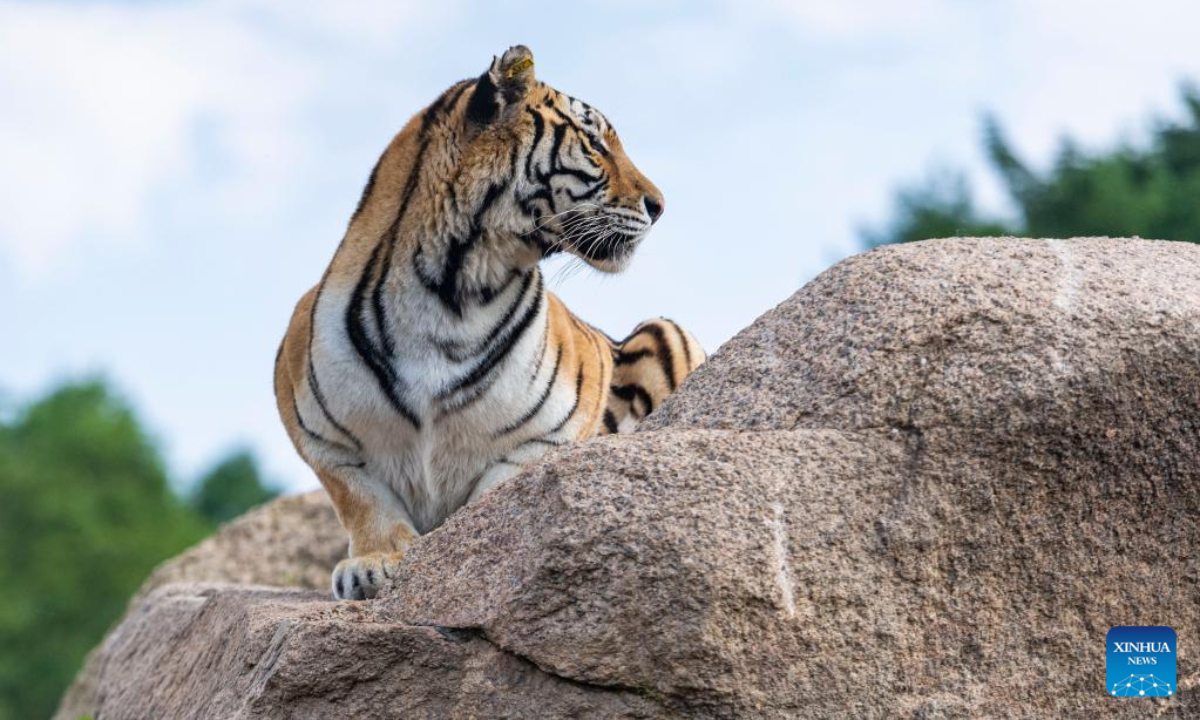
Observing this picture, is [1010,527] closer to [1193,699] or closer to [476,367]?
[1193,699]

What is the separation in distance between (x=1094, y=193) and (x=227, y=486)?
1309 inches

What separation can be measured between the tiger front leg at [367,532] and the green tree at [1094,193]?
2271 cm

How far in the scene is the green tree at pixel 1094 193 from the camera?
1105 inches

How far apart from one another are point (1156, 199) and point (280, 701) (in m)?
25.7

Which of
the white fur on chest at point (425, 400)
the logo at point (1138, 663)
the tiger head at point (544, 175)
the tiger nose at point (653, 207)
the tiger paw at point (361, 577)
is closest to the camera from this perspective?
the logo at point (1138, 663)

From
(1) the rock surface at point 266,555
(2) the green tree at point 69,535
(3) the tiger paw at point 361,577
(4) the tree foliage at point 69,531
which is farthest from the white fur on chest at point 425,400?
(2) the green tree at point 69,535

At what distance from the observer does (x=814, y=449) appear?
5129 mm

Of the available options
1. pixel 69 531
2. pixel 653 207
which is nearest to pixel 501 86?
pixel 653 207

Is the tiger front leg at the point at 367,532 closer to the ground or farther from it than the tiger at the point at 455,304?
closer to the ground

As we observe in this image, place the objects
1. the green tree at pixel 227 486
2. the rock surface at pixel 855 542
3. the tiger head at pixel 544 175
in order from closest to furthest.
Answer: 1. the rock surface at pixel 855 542
2. the tiger head at pixel 544 175
3. the green tree at pixel 227 486

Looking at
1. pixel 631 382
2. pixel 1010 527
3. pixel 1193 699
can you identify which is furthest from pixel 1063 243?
pixel 631 382

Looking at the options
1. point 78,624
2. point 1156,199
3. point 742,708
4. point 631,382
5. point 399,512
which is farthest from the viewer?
point 78,624

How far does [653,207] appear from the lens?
766cm

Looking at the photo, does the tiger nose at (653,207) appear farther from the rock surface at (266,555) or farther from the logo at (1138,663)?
the rock surface at (266,555)
